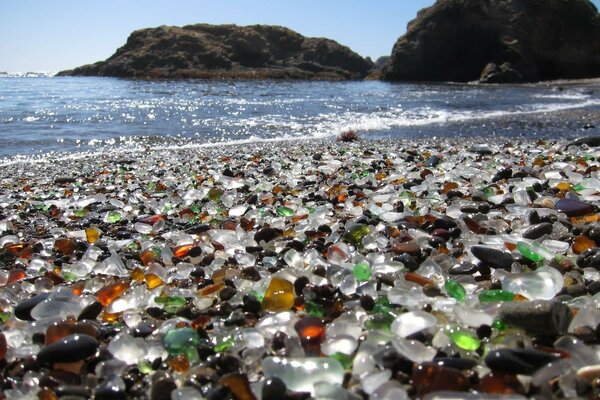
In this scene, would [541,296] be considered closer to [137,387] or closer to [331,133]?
[137,387]

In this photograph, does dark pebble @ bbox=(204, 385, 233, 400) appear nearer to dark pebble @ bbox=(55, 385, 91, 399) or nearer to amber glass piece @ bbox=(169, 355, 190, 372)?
amber glass piece @ bbox=(169, 355, 190, 372)

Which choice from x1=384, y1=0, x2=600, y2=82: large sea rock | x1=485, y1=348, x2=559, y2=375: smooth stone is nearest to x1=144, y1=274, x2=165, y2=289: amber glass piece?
x1=485, y1=348, x2=559, y2=375: smooth stone

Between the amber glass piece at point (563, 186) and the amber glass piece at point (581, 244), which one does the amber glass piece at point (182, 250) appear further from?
the amber glass piece at point (563, 186)

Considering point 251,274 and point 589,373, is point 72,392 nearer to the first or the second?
point 251,274

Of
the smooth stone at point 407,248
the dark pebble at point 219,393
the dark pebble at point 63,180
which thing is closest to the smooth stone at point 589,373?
the dark pebble at point 219,393

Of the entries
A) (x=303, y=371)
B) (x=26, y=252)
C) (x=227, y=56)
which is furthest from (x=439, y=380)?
(x=227, y=56)
